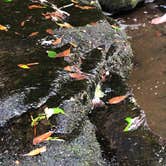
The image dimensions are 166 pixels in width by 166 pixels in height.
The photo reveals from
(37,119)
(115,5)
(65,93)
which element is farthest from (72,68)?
(115,5)

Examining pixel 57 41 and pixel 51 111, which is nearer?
pixel 51 111

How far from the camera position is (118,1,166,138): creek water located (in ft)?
14.9

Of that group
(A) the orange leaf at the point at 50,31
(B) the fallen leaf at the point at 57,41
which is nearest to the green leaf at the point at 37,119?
(B) the fallen leaf at the point at 57,41

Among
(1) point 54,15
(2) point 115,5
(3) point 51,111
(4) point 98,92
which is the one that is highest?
(3) point 51,111

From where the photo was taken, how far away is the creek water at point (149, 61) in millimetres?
4552

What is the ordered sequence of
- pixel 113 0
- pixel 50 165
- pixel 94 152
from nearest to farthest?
pixel 50 165 → pixel 94 152 → pixel 113 0

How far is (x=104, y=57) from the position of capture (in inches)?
176

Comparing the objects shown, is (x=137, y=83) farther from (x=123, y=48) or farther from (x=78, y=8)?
(x=78, y=8)

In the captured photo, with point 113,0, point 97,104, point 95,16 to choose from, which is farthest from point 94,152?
point 113,0

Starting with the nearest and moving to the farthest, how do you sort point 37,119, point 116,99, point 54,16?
1. point 37,119
2. point 116,99
3. point 54,16

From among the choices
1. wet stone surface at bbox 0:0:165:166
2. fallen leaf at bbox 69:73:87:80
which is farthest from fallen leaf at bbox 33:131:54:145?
fallen leaf at bbox 69:73:87:80

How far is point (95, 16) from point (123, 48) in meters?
0.54

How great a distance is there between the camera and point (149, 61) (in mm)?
5520

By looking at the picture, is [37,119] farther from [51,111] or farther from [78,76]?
[78,76]
